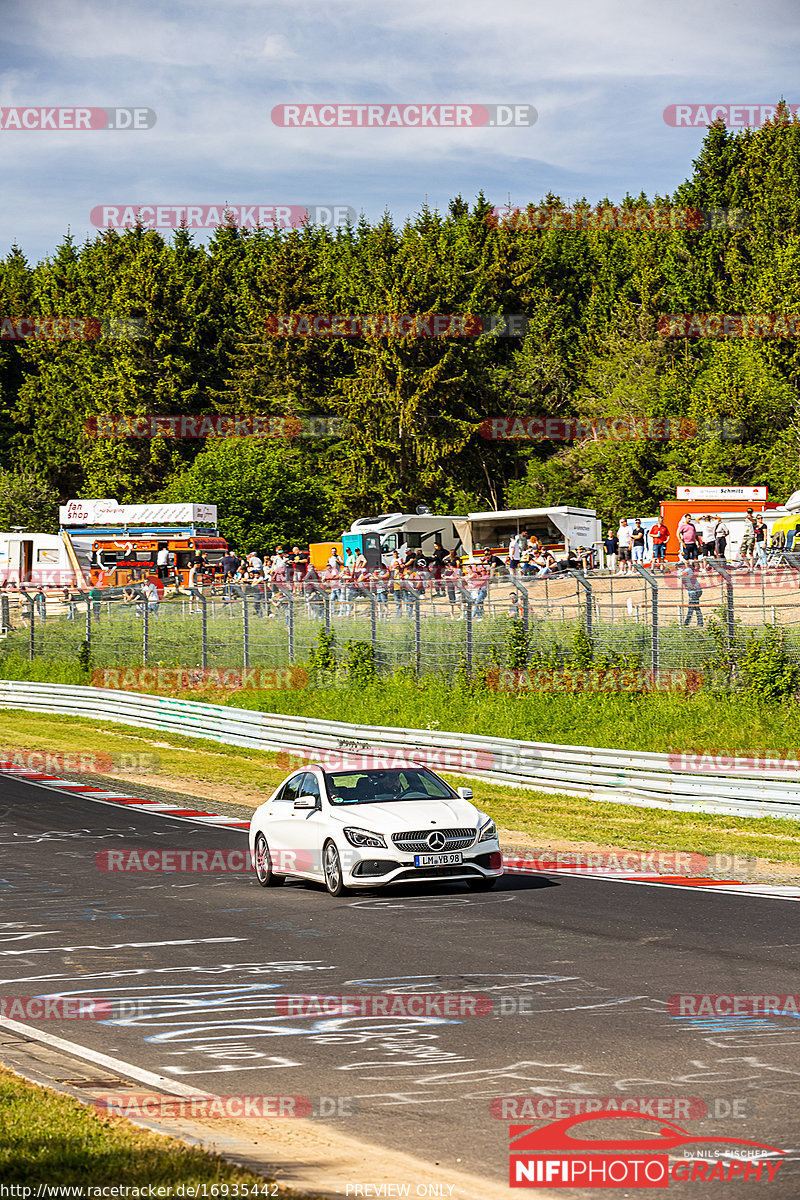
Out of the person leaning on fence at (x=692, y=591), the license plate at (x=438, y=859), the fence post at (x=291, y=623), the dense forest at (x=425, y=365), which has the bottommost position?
the license plate at (x=438, y=859)

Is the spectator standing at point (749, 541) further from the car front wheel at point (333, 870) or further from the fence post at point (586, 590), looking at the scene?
the car front wheel at point (333, 870)

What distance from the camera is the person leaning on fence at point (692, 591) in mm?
23766

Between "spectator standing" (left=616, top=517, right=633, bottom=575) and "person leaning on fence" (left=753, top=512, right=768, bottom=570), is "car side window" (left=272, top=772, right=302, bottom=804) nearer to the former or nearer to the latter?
"person leaning on fence" (left=753, top=512, right=768, bottom=570)

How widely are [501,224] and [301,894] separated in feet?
237

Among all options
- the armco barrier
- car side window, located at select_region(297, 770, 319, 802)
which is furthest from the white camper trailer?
car side window, located at select_region(297, 770, 319, 802)

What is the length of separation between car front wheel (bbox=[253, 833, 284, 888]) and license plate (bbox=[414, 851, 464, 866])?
2.30m

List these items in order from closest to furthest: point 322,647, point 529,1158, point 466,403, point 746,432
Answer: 1. point 529,1158
2. point 322,647
3. point 746,432
4. point 466,403

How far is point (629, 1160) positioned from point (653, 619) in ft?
63.1

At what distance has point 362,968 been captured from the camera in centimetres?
1062

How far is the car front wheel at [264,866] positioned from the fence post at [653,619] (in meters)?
10.2

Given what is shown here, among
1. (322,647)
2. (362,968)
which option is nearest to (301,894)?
(362,968)

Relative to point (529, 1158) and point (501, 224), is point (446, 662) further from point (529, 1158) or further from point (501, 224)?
point (501, 224)

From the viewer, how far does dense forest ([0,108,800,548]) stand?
65500 mm

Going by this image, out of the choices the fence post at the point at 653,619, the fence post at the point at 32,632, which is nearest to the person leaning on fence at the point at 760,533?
the fence post at the point at 653,619
